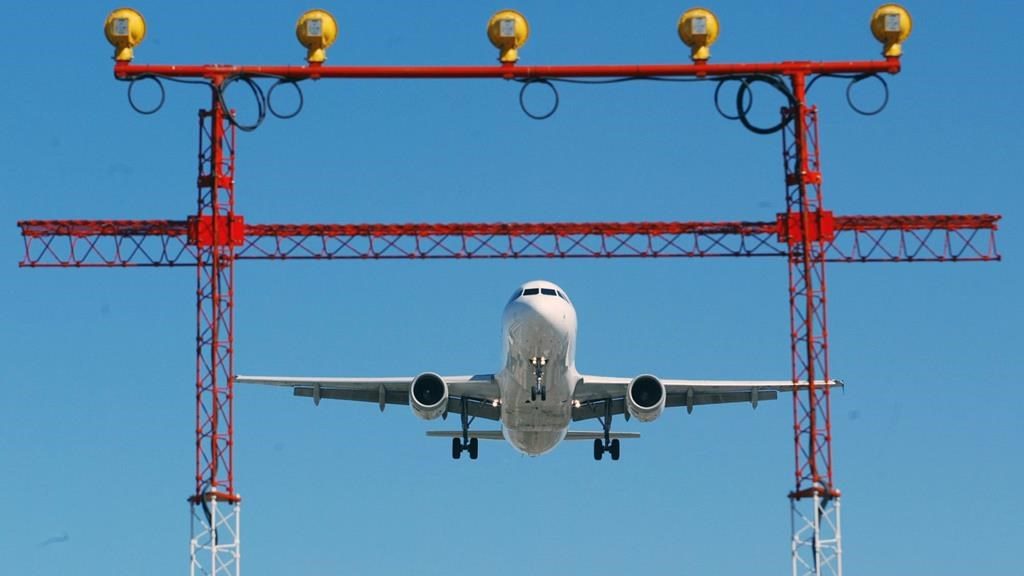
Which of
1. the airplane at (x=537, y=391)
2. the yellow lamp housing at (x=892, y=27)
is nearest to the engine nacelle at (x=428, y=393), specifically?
the airplane at (x=537, y=391)

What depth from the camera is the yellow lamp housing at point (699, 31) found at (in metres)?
46.4

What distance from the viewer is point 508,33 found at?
45.9m

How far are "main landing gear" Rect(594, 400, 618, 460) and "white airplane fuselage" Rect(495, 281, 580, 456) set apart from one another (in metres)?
1.53

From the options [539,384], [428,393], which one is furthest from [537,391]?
[428,393]

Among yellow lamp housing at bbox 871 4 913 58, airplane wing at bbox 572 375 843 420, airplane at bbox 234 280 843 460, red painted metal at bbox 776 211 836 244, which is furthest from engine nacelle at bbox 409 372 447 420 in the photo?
yellow lamp housing at bbox 871 4 913 58

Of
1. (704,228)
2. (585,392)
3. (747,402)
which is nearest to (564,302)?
(585,392)

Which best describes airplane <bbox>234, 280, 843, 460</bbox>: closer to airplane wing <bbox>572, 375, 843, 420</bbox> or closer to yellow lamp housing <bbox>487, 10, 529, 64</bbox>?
airplane wing <bbox>572, 375, 843, 420</bbox>

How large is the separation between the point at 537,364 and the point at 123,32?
13219 mm

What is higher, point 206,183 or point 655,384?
point 206,183

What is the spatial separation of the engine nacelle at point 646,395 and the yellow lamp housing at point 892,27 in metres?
11.9

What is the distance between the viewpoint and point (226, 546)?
4697 centimetres

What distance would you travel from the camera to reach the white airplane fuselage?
5081 cm

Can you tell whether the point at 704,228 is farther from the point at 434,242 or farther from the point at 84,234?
the point at 84,234

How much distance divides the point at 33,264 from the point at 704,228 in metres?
18.9
